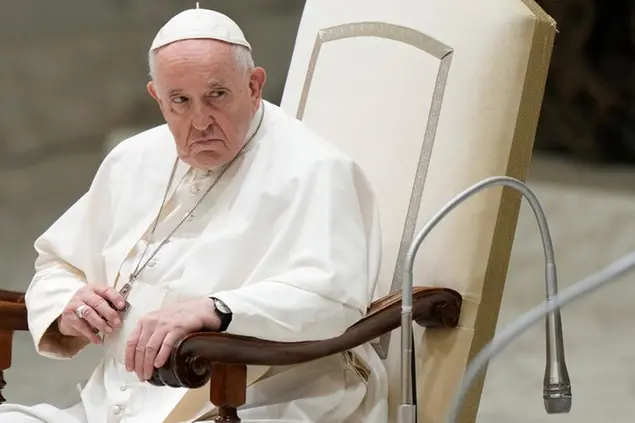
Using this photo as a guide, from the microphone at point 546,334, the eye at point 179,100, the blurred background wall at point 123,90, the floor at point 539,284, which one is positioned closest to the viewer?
the microphone at point 546,334

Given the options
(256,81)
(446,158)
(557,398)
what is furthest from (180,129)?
(557,398)

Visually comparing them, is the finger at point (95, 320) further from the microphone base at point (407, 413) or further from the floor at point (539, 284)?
the floor at point (539, 284)

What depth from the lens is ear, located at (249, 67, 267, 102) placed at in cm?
244

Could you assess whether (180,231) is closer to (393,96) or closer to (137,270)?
(137,270)

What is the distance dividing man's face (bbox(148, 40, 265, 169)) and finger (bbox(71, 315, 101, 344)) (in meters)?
0.38

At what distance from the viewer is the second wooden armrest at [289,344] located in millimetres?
2051

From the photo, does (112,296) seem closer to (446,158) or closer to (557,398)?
(446,158)

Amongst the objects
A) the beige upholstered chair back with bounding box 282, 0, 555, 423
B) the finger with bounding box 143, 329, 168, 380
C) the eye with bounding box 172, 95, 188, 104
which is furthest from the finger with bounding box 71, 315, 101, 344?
the beige upholstered chair back with bounding box 282, 0, 555, 423

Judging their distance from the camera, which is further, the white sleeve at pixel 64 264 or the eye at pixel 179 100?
the white sleeve at pixel 64 264

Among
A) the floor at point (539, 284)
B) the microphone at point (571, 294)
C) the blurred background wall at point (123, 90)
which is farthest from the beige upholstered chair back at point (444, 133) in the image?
the blurred background wall at point (123, 90)

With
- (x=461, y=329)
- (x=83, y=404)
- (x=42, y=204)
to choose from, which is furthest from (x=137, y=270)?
(x=42, y=204)

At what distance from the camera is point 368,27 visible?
286 cm

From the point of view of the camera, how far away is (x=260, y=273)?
2.38 m

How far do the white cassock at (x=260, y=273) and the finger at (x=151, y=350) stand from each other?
0.47 ft
